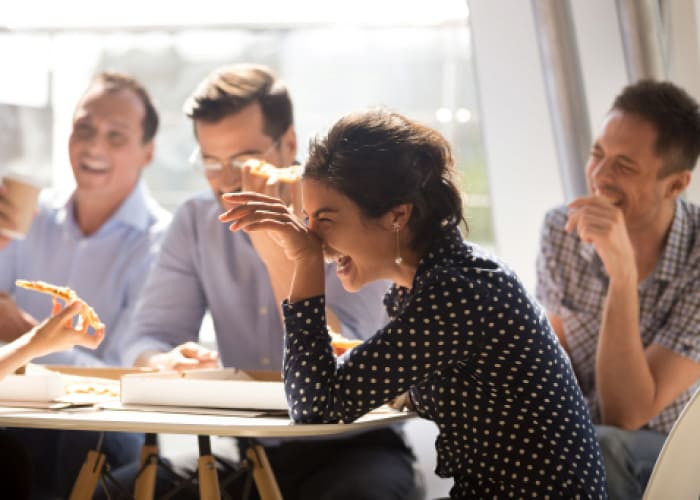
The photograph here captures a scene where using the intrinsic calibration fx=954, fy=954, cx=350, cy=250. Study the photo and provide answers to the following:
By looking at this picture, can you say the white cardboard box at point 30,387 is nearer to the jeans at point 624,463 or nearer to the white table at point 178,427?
the white table at point 178,427

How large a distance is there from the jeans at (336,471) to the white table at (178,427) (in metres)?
0.23

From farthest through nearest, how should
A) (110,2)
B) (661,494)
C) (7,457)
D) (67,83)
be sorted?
(67,83) < (110,2) < (7,457) < (661,494)

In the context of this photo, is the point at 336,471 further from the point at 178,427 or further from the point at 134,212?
the point at 134,212

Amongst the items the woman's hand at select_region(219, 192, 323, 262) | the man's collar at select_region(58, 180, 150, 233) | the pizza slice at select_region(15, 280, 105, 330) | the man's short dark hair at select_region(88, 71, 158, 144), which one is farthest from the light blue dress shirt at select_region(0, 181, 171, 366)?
the woman's hand at select_region(219, 192, 323, 262)

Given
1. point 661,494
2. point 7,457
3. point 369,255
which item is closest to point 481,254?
point 369,255

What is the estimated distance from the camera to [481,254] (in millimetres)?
1748

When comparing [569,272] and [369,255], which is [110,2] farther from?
[369,255]

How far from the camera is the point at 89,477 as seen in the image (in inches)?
76.7

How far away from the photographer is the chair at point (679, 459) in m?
1.63

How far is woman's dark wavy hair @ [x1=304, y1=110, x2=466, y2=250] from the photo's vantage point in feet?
5.68

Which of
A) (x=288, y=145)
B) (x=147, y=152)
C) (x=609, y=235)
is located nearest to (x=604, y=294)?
(x=609, y=235)

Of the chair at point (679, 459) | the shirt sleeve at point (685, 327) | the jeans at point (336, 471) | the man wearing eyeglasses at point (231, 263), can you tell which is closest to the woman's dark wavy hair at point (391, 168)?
the chair at point (679, 459)

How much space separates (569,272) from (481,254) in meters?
0.97

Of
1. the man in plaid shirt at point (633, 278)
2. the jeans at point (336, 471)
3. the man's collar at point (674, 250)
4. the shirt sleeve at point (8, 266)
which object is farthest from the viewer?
the shirt sleeve at point (8, 266)
